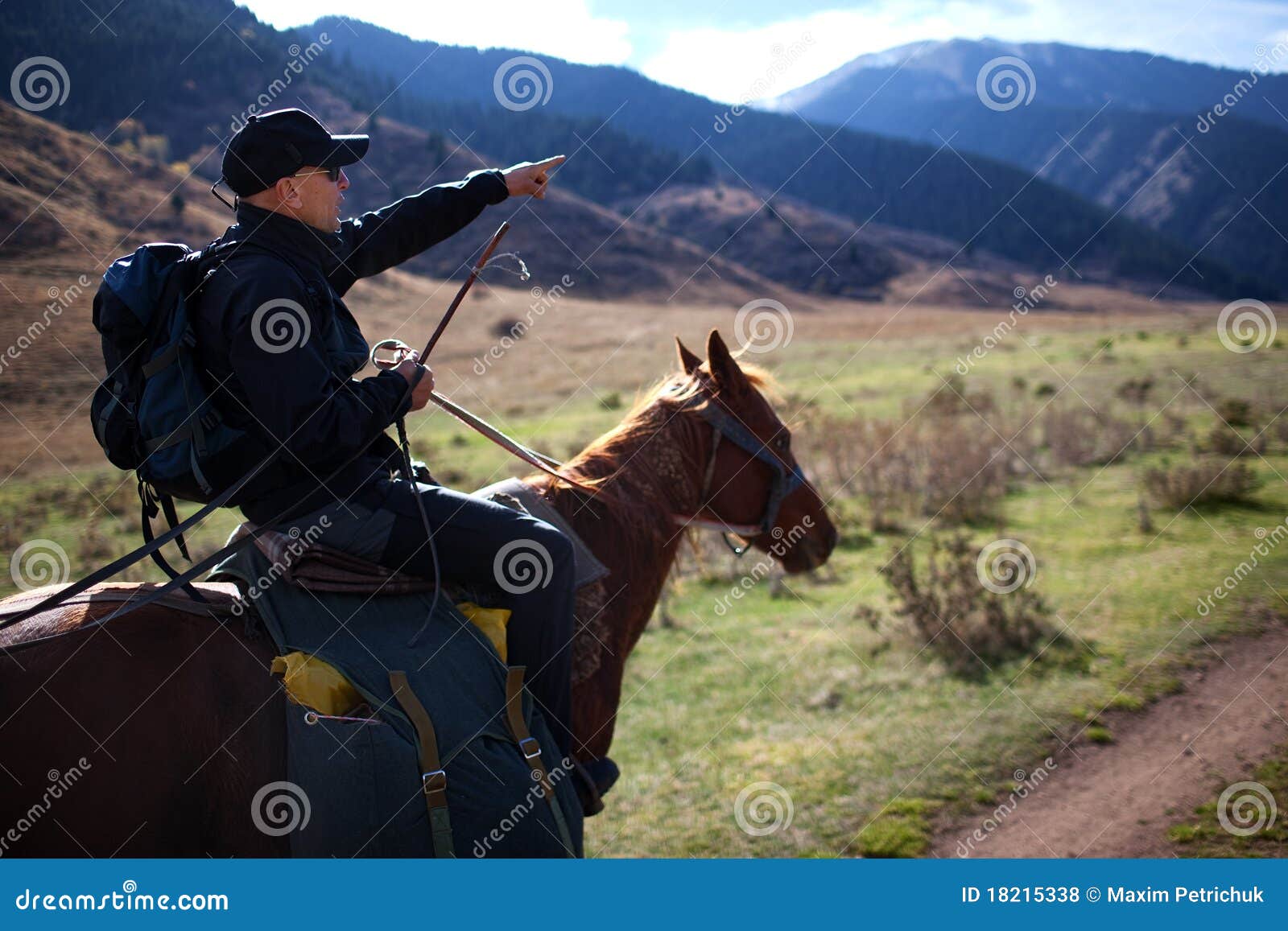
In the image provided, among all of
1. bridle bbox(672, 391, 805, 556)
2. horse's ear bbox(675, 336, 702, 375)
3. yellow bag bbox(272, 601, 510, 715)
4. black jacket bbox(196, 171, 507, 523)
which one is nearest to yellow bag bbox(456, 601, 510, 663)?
yellow bag bbox(272, 601, 510, 715)

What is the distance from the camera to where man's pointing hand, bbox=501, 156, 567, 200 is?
3.95 meters

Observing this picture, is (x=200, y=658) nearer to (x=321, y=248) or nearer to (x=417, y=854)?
(x=417, y=854)

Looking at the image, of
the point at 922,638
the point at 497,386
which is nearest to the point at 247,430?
the point at 922,638

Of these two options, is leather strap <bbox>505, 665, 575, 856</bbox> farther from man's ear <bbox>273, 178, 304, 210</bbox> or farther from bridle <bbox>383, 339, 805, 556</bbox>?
man's ear <bbox>273, 178, 304, 210</bbox>

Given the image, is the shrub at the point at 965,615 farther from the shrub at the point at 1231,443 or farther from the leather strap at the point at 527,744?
the shrub at the point at 1231,443

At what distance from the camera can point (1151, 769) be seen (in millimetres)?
6031

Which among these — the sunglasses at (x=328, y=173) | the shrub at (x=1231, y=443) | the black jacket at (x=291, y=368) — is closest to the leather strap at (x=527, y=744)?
the black jacket at (x=291, y=368)

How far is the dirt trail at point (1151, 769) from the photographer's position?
538 cm

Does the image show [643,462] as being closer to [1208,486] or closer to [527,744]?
[527,744]

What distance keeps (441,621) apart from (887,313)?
218ft

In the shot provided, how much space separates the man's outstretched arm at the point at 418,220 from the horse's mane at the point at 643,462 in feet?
3.92

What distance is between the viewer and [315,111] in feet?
174

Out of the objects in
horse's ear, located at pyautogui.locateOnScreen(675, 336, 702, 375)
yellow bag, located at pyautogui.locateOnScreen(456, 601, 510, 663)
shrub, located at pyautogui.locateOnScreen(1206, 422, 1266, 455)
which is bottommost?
yellow bag, located at pyautogui.locateOnScreen(456, 601, 510, 663)

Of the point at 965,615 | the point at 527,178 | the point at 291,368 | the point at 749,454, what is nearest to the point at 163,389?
the point at 291,368
